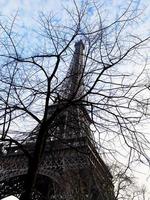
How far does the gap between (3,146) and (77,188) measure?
21.4 feet

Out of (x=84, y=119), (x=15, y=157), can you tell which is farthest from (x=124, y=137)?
(x=15, y=157)

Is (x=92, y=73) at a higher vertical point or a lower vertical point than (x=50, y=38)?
lower

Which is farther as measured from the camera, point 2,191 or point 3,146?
point 2,191

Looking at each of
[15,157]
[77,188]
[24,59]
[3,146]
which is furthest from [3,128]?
[15,157]

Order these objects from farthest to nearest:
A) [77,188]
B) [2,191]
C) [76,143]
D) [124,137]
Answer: [2,191], [77,188], [76,143], [124,137]

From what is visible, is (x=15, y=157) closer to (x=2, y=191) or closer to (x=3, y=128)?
(x=2, y=191)

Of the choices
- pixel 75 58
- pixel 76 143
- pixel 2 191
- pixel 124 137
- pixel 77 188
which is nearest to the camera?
pixel 124 137

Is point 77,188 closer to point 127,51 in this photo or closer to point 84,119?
point 84,119

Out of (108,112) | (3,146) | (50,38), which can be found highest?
(50,38)

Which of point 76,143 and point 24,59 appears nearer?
point 24,59

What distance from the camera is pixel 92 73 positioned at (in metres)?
5.88

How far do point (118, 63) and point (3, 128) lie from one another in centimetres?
223

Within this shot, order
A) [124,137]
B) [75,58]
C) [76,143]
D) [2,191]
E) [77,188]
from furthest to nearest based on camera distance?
[2,191] < [77,188] < [76,143] < [75,58] < [124,137]

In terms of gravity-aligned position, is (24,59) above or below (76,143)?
above
